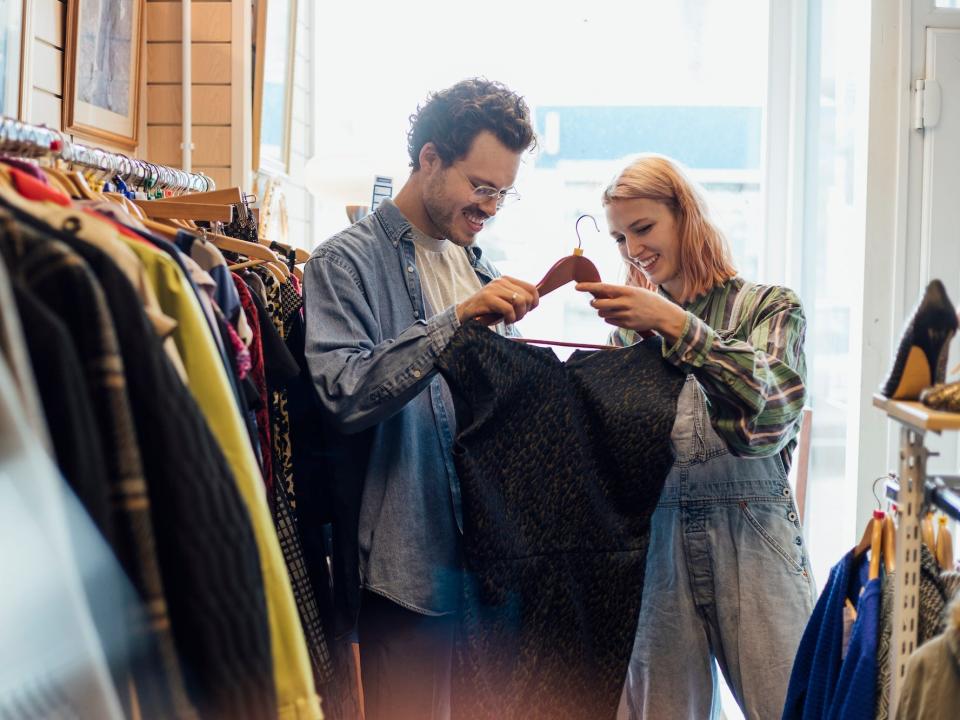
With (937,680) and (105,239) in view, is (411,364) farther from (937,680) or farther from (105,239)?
(937,680)

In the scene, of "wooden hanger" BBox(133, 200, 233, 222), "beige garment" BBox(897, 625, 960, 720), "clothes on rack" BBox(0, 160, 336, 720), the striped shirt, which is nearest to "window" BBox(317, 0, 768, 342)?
the striped shirt

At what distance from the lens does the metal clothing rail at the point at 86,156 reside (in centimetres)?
114

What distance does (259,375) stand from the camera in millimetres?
1388

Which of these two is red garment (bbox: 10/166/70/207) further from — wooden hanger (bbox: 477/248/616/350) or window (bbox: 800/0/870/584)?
window (bbox: 800/0/870/584)

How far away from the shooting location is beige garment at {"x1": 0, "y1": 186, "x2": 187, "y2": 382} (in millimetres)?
800

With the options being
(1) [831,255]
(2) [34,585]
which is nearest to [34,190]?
(2) [34,585]

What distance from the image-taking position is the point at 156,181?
1.71 meters

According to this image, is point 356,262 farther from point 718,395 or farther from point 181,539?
point 181,539

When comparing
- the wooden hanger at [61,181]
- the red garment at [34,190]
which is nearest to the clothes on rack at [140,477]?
the red garment at [34,190]

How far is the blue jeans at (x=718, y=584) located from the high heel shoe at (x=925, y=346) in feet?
1.73

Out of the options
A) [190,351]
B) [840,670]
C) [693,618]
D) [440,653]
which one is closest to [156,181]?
[190,351]

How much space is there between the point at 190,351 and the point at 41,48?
1537mm

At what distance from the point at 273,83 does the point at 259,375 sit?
239 cm

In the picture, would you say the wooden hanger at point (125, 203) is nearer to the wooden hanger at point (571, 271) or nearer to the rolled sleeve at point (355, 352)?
the rolled sleeve at point (355, 352)
